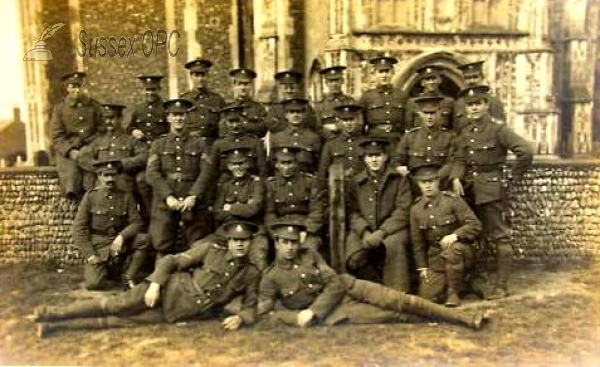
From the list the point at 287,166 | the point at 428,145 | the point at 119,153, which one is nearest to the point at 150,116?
the point at 119,153

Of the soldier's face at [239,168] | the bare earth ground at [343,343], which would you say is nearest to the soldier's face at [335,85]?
the soldier's face at [239,168]

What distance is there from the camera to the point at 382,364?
13.6 feet

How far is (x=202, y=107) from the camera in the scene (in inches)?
220

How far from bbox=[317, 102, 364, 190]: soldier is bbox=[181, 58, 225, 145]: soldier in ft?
A: 3.48

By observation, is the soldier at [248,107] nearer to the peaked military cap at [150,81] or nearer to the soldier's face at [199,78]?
the soldier's face at [199,78]

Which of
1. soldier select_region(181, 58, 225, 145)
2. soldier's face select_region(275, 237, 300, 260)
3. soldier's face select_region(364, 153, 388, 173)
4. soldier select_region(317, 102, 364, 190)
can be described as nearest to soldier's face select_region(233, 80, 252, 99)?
soldier select_region(181, 58, 225, 145)

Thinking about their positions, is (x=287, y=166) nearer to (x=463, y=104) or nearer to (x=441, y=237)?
(x=441, y=237)

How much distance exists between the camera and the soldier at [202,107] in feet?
18.0

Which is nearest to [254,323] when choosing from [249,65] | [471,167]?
[471,167]

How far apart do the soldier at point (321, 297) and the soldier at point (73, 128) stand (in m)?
2.37

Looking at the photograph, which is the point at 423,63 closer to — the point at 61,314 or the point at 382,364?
the point at 382,364

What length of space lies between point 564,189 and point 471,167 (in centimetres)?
120

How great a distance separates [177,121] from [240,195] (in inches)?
35.2

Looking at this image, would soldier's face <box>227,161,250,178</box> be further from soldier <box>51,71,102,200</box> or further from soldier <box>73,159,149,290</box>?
soldier <box>51,71,102,200</box>
